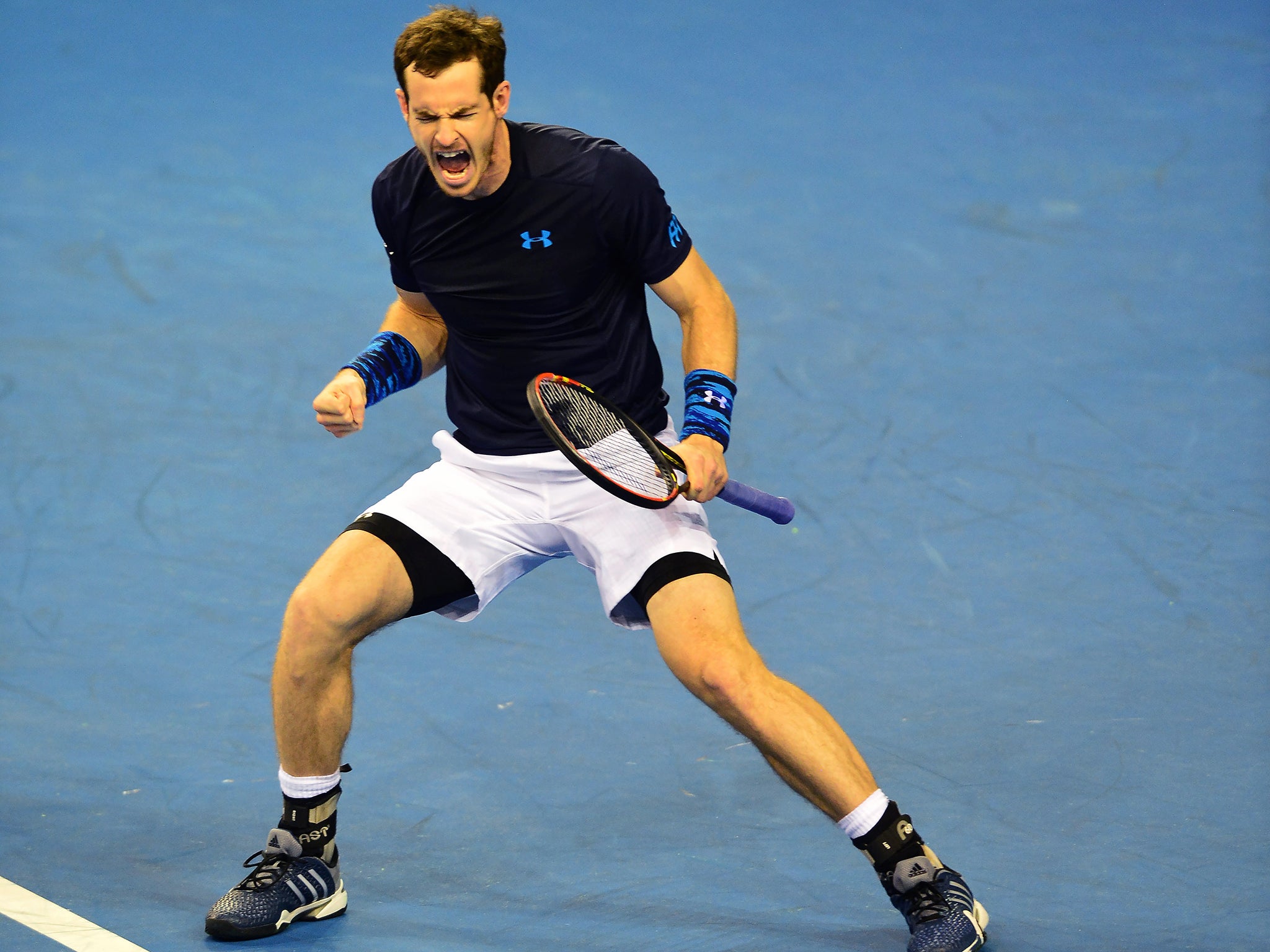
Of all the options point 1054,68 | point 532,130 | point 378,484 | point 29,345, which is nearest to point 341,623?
point 532,130

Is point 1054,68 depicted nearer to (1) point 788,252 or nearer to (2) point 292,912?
(1) point 788,252

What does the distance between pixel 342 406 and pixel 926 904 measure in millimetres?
1667

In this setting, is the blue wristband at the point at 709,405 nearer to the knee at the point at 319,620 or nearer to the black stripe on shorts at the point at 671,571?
the black stripe on shorts at the point at 671,571

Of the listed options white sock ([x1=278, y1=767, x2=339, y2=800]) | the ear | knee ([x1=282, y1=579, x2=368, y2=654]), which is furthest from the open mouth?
white sock ([x1=278, y1=767, x2=339, y2=800])

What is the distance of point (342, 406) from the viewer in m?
3.26

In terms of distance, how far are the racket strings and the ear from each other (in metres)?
0.66

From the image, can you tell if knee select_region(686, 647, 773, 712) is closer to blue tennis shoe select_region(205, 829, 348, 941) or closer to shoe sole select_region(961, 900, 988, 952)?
shoe sole select_region(961, 900, 988, 952)

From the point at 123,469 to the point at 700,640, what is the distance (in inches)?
133

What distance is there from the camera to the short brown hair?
3.21 metres

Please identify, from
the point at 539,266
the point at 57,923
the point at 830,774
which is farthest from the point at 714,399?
the point at 57,923

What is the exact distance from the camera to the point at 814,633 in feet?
15.6

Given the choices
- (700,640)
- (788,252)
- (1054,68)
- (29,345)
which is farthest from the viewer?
(1054,68)

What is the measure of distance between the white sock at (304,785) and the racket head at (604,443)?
3.14 feet

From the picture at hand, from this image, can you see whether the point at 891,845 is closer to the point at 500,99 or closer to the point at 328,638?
the point at 328,638
